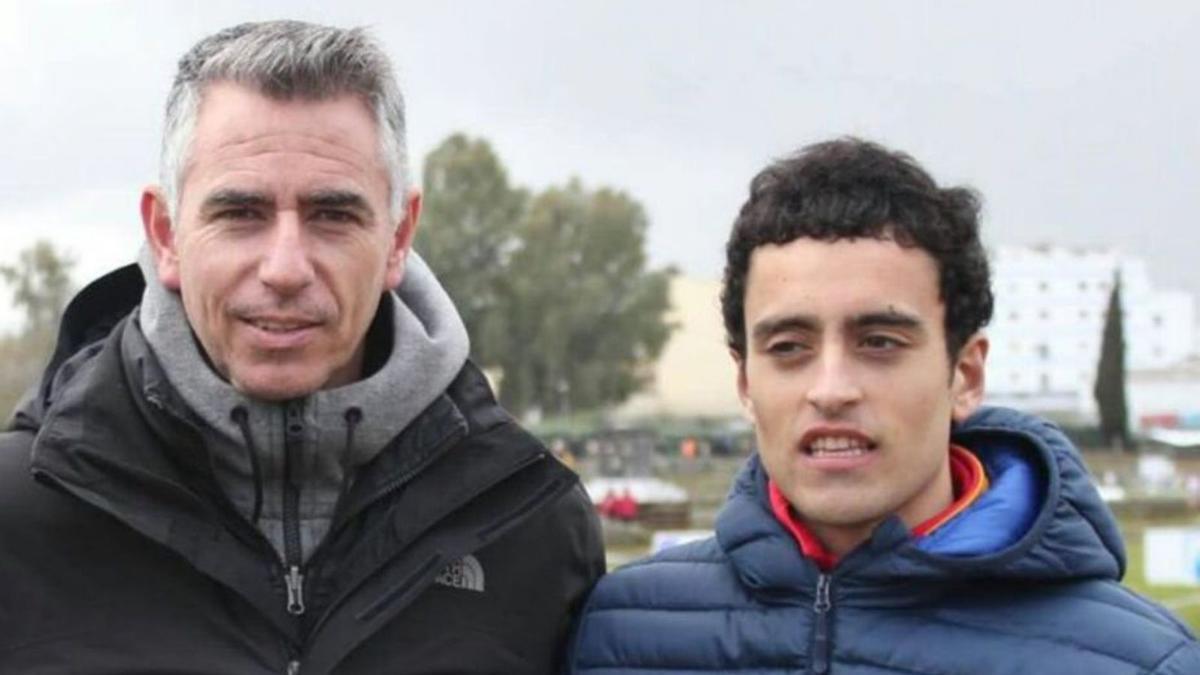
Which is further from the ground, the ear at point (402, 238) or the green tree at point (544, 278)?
the green tree at point (544, 278)

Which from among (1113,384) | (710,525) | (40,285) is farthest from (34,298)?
(1113,384)

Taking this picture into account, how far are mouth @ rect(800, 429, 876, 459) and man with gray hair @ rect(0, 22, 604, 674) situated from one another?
0.68 m

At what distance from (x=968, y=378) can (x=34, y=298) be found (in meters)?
53.6

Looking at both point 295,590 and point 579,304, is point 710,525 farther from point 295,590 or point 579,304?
point 295,590

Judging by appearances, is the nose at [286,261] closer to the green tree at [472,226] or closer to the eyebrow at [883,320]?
the eyebrow at [883,320]

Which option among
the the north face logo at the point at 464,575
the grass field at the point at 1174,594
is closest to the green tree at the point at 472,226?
the grass field at the point at 1174,594

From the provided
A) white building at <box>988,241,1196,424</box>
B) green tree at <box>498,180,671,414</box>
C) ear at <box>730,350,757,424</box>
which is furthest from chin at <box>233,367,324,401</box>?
white building at <box>988,241,1196,424</box>

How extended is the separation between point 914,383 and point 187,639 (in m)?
1.30

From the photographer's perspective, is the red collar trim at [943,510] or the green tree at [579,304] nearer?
the red collar trim at [943,510]

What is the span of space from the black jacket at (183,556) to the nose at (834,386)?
700 millimetres

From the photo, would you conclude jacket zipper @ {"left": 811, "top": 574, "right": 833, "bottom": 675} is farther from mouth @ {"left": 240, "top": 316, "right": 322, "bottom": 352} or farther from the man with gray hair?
mouth @ {"left": 240, "top": 316, "right": 322, "bottom": 352}

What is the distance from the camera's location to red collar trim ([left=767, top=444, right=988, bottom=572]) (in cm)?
353

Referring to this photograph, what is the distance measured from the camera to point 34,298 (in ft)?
180

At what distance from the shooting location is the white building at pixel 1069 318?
A: 127938 mm
